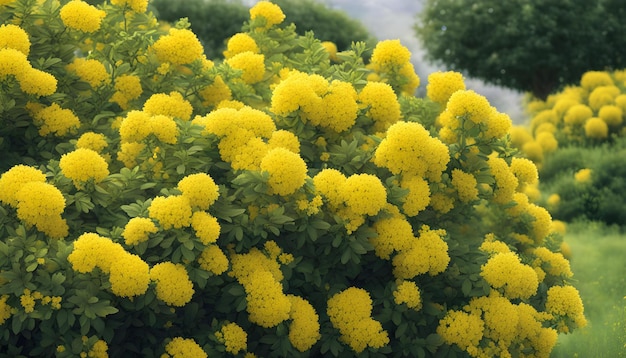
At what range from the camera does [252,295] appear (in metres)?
4.49

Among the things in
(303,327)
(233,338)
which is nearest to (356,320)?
(303,327)

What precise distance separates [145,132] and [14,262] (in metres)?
1.06

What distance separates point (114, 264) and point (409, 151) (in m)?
1.86

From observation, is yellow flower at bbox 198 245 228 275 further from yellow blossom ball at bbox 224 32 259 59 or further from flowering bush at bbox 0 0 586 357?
yellow blossom ball at bbox 224 32 259 59

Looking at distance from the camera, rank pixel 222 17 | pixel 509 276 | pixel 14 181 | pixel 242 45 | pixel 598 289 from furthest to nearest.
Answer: pixel 222 17
pixel 598 289
pixel 242 45
pixel 509 276
pixel 14 181

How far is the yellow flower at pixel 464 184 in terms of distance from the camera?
5.18m

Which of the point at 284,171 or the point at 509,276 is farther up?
the point at 509,276

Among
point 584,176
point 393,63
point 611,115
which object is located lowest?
point 393,63

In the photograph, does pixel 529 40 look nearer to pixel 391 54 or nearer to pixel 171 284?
pixel 391 54

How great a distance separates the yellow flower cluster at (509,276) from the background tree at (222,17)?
1363 centimetres

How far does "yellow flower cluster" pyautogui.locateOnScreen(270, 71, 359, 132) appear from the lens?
504cm

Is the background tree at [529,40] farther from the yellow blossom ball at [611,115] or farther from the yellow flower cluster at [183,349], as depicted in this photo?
the yellow flower cluster at [183,349]

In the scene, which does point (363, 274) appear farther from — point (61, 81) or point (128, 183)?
point (61, 81)

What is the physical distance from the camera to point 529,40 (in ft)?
58.7
